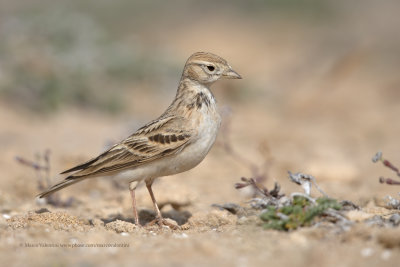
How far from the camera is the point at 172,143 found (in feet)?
18.5

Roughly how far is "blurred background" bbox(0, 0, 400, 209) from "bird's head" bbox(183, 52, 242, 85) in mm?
904

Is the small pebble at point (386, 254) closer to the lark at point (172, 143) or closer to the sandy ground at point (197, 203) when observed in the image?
the sandy ground at point (197, 203)

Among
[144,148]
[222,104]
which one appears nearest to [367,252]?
[144,148]

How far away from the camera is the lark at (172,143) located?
18.5 feet

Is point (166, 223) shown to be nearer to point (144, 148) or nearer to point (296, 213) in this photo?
point (144, 148)

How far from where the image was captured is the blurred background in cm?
892

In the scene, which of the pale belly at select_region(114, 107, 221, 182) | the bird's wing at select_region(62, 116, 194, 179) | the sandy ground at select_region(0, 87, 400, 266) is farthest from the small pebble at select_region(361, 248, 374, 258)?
the bird's wing at select_region(62, 116, 194, 179)

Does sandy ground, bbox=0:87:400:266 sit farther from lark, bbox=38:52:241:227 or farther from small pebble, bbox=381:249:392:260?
lark, bbox=38:52:241:227

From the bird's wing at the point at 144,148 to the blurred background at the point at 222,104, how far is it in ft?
3.70

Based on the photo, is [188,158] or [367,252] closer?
[367,252]

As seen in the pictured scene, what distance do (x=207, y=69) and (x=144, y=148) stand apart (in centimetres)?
101

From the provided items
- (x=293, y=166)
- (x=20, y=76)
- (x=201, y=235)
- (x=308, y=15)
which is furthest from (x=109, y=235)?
(x=308, y=15)

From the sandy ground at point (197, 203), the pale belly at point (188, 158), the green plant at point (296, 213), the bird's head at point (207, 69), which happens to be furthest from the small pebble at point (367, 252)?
the bird's head at point (207, 69)

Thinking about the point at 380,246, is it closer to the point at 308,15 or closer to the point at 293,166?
the point at 293,166
